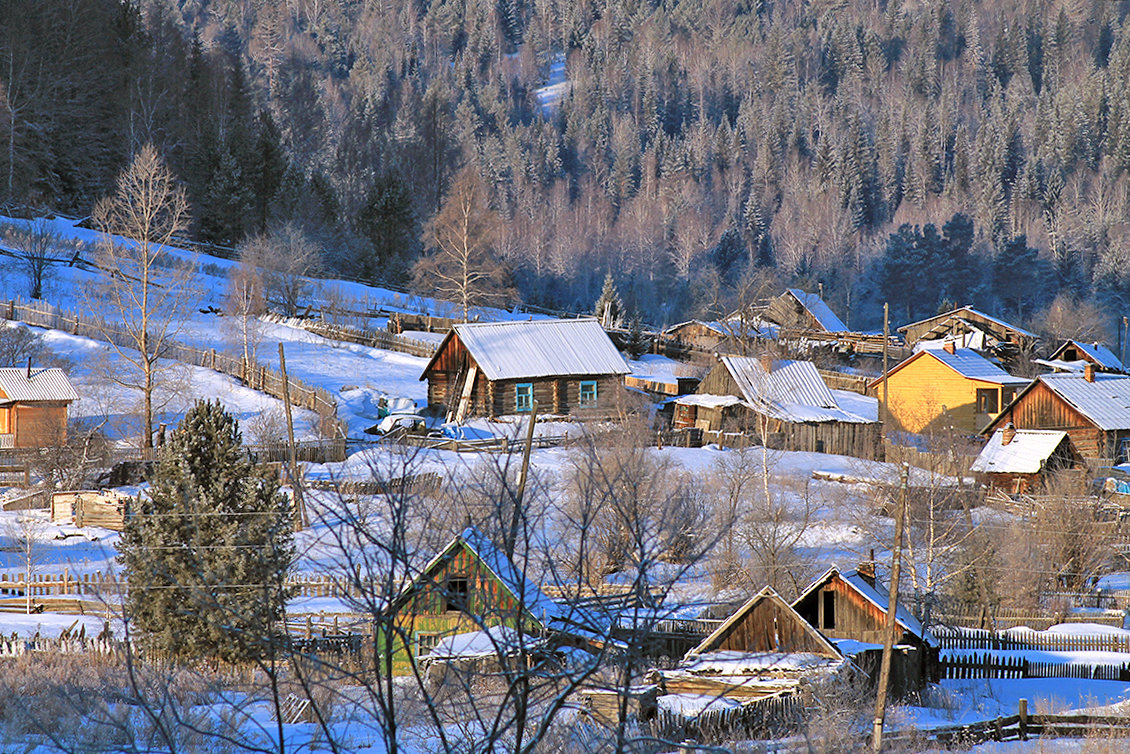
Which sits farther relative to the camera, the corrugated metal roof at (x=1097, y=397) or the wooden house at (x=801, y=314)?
the wooden house at (x=801, y=314)

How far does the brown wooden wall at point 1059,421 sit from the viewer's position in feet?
149

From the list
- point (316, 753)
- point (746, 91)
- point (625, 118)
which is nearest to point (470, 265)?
point (316, 753)

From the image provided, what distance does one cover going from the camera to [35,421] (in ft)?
118

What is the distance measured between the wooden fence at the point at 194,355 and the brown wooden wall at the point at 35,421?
5303mm

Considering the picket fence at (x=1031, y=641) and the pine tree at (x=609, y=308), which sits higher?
the pine tree at (x=609, y=308)

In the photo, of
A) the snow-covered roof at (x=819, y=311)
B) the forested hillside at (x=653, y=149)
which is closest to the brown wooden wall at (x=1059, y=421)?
the snow-covered roof at (x=819, y=311)

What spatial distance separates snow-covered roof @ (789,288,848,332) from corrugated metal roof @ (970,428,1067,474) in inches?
1296

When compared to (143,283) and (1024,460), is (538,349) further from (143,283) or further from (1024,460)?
(1024,460)

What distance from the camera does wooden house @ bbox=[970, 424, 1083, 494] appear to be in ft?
130

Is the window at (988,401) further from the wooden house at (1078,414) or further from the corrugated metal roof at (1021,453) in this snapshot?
the corrugated metal roof at (1021,453)

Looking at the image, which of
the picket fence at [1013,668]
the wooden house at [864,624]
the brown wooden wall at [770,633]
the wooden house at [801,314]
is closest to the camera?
the brown wooden wall at [770,633]

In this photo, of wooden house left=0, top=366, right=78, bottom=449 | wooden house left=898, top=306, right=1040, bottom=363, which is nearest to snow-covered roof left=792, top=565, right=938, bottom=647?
wooden house left=0, top=366, right=78, bottom=449

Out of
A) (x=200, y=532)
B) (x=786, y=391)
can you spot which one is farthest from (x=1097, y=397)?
(x=200, y=532)

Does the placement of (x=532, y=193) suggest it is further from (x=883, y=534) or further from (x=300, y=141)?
(x=883, y=534)
